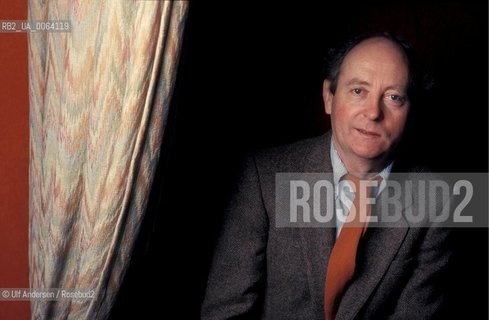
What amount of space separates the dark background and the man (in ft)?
0.33

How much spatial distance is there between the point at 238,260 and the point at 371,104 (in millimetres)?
506

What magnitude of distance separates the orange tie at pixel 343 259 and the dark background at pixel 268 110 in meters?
0.31

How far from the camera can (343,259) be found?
150 centimetres

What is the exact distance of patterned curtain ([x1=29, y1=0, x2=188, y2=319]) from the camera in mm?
973

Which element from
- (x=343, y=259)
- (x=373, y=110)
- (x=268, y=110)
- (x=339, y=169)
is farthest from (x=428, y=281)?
(x=268, y=110)

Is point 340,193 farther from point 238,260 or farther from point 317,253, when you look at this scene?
point 238,260

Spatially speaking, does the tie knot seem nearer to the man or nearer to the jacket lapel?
the man

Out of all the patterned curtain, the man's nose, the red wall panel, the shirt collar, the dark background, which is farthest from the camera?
the dark background

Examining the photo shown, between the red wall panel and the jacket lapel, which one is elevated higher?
the red wall panel

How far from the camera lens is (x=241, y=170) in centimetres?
159

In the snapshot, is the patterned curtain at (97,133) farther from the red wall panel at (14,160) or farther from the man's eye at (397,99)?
the man's eye at (397,99)

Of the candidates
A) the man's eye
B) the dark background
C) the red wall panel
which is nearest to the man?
the man's eye

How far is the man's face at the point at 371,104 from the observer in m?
1.48

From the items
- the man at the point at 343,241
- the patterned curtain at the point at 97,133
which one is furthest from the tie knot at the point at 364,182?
the patterned curtain at the point at 97,133
